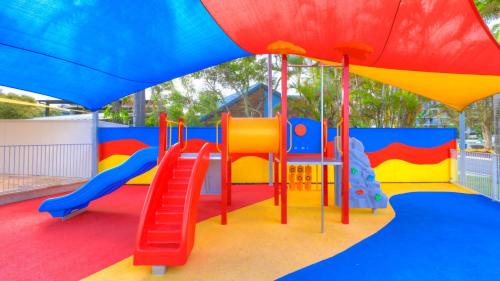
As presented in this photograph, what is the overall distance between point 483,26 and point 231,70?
41.8ft

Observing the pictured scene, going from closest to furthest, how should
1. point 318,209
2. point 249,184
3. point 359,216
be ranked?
point 359,216 < point 318,209 < point 249,184

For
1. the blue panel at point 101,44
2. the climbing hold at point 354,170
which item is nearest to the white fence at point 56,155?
the blue panel at point 101,44

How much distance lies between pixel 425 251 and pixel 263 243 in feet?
7.32

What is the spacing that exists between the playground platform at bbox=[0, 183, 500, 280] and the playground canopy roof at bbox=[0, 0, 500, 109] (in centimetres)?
277

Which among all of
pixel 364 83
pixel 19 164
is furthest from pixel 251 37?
pixel 364 83

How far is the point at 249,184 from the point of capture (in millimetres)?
9461

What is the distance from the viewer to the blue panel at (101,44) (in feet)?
12.7

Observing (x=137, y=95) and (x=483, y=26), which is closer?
(x=483, y=26)

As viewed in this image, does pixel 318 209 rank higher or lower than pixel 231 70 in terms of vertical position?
lower

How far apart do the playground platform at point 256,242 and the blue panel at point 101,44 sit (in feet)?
9.02

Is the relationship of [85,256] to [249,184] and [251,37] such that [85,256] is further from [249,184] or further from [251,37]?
[249,184]

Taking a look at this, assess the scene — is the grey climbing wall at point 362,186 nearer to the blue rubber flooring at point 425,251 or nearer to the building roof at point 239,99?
the blue rubber flooring at point 425,251

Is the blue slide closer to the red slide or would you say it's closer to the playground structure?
the playground structure

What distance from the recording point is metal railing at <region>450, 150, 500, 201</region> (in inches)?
277
